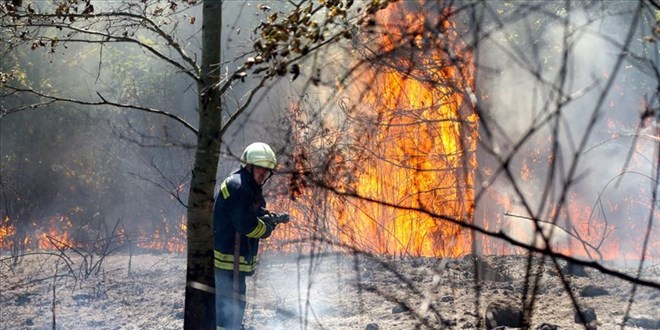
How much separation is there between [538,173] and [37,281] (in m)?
9.70

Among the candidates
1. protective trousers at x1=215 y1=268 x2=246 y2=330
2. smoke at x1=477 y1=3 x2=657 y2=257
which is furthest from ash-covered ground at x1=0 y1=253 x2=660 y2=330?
smoke at x1=477 y1=3 x2=657 y2=257

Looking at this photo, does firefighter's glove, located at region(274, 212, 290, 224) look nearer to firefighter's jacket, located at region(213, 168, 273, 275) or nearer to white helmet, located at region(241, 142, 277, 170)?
firefighter's jacket, located at region(213, 168, 273, 275)

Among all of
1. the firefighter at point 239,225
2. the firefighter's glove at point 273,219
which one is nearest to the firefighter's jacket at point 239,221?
the firefighter at point 239,225

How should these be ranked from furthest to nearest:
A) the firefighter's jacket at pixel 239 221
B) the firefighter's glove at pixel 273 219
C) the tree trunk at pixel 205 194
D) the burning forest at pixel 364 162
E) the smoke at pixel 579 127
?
the smoke at pixel 579 127 < the firefighter's glove at pixel 273 219 < the firefighter's jacket at pixel 239 221 < the tree trunk at pixel 205 194 < the burning forest at pixel 364 162

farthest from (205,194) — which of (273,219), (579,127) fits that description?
(579,127)

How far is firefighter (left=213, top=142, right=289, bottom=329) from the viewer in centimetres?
739

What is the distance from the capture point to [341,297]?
9812 mm

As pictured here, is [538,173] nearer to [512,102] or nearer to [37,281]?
[512,102]

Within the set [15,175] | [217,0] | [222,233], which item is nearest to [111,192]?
[15,175]

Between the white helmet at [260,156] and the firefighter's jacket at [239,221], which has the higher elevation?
the white helmet at [260,156]

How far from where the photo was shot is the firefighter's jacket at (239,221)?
24.2 feet

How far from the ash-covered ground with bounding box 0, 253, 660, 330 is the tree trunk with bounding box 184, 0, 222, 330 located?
2.55 ft

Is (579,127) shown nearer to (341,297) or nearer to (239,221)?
(341,297)

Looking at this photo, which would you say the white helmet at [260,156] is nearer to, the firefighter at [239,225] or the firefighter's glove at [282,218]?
the firefighter at [239,225]
